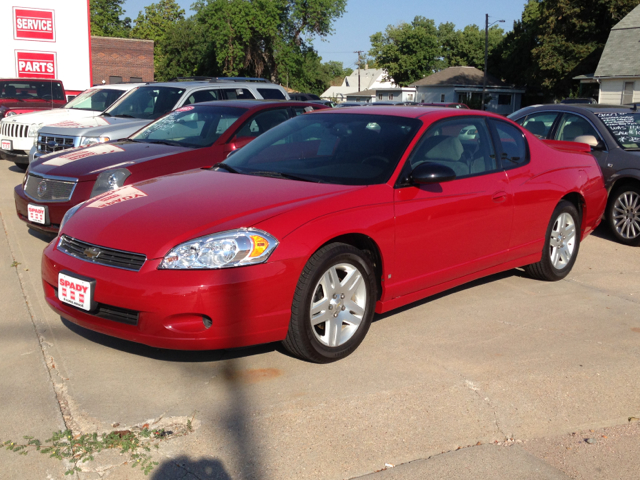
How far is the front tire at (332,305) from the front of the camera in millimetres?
3842

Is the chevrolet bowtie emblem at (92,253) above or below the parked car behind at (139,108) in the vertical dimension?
below

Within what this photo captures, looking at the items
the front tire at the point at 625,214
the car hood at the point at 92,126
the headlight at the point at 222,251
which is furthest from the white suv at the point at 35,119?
the headlight at the point at 222,251

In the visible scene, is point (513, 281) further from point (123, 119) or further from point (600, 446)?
point (123, 119)

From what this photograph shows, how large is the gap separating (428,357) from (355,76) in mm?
123346

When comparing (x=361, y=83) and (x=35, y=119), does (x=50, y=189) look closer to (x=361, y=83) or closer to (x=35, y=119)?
(x=35, y=119)

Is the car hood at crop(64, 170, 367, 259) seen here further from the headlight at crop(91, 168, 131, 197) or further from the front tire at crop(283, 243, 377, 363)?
the headlight at crop(91, 168, 131, 197)

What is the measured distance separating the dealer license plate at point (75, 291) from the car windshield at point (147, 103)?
22.1 feet

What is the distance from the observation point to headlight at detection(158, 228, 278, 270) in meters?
3.62

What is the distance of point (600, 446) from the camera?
10.8 feet

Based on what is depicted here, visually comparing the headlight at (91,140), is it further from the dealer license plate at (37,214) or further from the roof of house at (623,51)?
the roof of house at (623,51)

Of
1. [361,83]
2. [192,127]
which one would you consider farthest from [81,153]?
[361,83]

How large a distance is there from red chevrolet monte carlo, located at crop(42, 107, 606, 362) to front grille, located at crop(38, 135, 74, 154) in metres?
5.00

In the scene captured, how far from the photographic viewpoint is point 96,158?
6957 millimetres

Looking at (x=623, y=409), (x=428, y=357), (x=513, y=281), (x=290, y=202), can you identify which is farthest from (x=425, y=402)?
(x=513, y=281)
